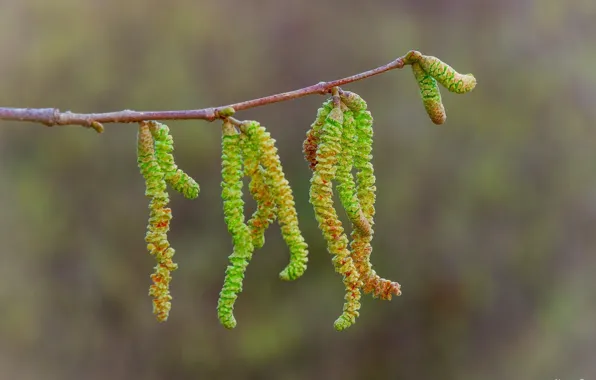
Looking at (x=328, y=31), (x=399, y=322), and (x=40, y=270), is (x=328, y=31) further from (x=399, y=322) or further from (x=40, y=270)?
(x=40, y=270)

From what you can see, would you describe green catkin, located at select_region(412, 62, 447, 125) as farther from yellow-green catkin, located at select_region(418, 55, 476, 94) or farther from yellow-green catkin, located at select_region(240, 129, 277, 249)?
yellow-green catkin, located at select_region(240, 129, 277, 249)

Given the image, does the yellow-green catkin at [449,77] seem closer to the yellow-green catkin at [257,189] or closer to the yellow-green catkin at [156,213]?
the yellow-green catkin at [257,189]

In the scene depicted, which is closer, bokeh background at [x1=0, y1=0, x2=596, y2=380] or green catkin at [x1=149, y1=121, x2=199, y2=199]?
green catkin at [x1=149, y1=121, x2=199, y2=199]

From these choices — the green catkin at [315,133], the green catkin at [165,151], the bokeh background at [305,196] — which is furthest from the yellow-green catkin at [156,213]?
the bokeh background at [305,196]

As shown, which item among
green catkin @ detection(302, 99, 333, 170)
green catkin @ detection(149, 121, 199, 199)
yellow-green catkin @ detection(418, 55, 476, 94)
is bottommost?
green catkin @ detection(149, 121, 199, 199)

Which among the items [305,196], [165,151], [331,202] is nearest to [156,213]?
[165,151]

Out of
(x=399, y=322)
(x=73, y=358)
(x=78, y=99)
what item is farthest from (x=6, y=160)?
(x=399, y=322)

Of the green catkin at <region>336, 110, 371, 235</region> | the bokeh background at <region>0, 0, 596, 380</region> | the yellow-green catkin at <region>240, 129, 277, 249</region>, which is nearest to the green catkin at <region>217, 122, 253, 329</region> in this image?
the yellow-green catkin at <region>240, 129, 277, 249</region>
